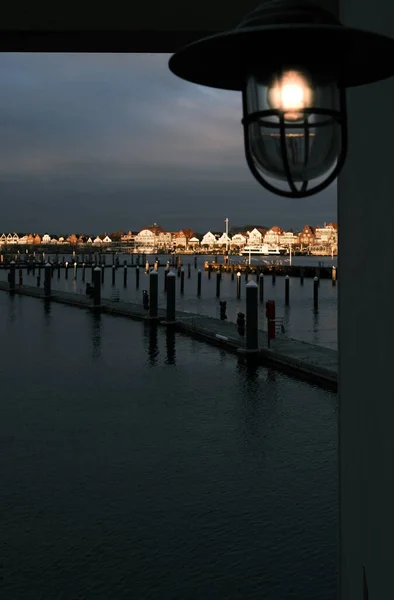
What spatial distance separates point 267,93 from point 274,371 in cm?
1819

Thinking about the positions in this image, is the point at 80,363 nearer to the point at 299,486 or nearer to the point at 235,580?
the point at 299,486

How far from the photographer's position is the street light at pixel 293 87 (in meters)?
1.82

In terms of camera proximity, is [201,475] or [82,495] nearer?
[82,495]

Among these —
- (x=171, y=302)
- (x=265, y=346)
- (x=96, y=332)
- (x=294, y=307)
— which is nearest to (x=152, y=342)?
(x=171, y=302)

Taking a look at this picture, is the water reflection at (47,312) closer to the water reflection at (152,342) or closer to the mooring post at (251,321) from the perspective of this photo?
the water reflection at (152,342)

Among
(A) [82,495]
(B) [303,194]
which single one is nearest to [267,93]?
(B) [303,194]

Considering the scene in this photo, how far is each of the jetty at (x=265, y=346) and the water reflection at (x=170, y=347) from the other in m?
0.44

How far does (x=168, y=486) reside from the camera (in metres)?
10.0

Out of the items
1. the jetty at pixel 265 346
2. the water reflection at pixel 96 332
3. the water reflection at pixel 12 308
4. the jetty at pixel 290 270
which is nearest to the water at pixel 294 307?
the jetty at pixel 290 270

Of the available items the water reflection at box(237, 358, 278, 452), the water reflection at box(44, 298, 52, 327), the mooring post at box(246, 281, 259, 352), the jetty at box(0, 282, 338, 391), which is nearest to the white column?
the water reflection at box(237, 358, 278, 452)

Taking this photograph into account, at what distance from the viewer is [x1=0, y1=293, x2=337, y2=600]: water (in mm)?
7156

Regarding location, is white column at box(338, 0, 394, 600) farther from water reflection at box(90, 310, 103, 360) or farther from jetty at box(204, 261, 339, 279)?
jetty at box(204, 261, 339, 279)

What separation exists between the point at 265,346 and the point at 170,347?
4.52 meters

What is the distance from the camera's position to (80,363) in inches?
891
